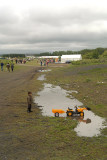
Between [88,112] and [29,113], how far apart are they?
383 centimetres

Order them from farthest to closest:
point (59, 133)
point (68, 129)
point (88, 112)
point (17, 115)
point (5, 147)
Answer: point (88, 112)
point (17, 115)
point (68, 129)
point (59, 133)
point (5, 147)

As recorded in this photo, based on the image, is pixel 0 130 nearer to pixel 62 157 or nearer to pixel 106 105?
pixel 62 157

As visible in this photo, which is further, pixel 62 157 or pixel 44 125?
A: pixel 44 125

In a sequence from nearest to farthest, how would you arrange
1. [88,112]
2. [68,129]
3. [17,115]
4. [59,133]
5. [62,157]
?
[62,157], [59,133], [68,129], [17,115], [88,112]

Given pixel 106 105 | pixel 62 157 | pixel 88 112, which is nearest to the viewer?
pixel 62 157

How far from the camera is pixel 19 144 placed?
23.4 feet

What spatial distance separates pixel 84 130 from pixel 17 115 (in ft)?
14.1

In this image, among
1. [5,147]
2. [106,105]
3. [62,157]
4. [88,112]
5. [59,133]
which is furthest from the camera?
[106,105]

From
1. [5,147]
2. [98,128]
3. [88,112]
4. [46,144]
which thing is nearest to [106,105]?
[88,112]

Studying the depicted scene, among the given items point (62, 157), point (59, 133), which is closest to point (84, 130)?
point (59, 133)

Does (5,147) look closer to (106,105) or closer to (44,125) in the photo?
(44,125)

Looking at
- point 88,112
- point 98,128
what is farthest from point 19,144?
point 88,112

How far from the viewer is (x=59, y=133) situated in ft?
27.3

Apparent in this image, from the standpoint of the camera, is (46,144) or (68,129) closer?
(46,144)
